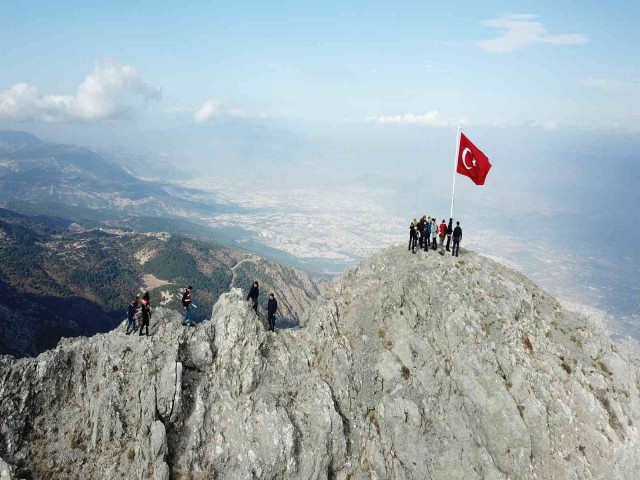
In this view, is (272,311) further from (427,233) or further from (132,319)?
(427,233)

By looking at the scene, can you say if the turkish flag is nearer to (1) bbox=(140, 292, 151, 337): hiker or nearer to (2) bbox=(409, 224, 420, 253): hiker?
(2) bbox=(409, 224, 420, 253): hiker

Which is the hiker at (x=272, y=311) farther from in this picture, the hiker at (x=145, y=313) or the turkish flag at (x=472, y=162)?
the turkish flag at (x=472, y=162)

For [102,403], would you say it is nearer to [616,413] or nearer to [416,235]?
[416,235]

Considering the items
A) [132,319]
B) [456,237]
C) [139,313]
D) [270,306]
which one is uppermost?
[456,237]

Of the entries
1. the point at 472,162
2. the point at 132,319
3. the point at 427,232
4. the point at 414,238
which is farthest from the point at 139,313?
the point at 472,162

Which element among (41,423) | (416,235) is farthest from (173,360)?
(416,235)

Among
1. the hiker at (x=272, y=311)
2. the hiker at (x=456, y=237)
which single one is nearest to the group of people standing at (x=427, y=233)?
the hiker at (x=456, y=237)
